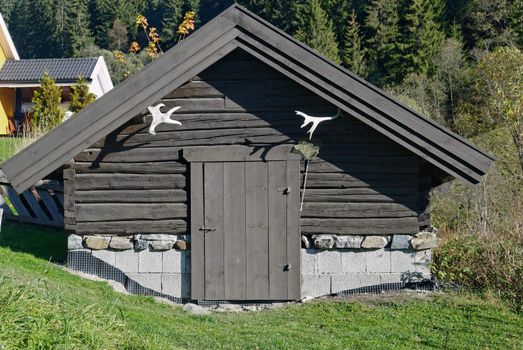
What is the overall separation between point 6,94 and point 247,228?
2675 centimetres

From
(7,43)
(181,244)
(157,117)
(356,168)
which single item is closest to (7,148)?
(7,43)

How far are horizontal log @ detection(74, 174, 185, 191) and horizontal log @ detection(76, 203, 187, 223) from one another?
275 millimetres

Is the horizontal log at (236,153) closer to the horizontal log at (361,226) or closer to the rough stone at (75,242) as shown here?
the horizontal log at (361,226)

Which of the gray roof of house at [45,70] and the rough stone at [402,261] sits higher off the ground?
the gray roof of house at [45,70]

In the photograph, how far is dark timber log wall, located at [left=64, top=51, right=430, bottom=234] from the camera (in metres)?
10.7

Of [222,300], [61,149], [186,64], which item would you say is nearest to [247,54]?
[186,64]

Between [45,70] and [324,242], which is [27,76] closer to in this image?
[45,70]

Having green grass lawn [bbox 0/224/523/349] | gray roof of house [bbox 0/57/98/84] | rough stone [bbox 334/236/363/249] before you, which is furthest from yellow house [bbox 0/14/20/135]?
rough stone [bbox 334/236/363/249]

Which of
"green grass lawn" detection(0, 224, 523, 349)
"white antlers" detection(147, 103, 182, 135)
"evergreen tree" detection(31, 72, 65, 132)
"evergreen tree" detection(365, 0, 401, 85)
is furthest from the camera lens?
"evergreen tree" detection(365, 0, 401, 85)

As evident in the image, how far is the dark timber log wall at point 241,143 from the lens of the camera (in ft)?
35.0

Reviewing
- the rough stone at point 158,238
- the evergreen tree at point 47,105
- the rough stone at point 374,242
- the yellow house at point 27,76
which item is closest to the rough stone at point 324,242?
the rough stone at point 374,242

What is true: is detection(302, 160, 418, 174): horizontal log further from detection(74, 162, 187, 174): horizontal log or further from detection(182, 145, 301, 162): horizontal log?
detection(74, 162, 187, 174): horizontal log

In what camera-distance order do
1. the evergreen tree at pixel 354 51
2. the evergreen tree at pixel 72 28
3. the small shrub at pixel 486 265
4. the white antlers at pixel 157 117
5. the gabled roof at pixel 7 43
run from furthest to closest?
the evergreen tree at pixel 72 28, the evergreen tree at pixel 354 51, the gabled roof at pixel 7 43, the small shrub at pixel 486 265, the white antlers at pixel 157 117

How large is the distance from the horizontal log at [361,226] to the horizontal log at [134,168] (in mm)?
2070
